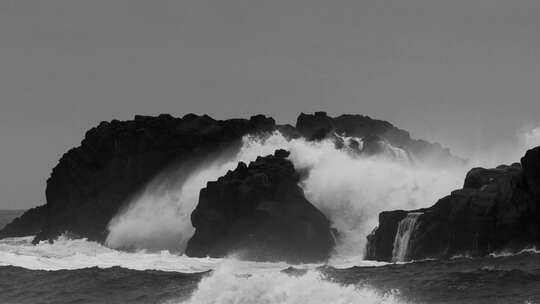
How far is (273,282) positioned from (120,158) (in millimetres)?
55361

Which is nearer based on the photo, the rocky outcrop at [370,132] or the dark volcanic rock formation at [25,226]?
the rocky outcrop at [370,132]

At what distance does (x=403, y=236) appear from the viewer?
47594 millimetres

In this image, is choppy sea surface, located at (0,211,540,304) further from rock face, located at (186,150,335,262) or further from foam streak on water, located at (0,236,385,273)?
rock face, located at (186,150,335,262)

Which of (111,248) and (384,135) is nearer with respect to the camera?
(111,248)

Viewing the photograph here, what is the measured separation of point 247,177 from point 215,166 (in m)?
14.3

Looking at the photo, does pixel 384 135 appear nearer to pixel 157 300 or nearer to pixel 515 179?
pixel 515 179

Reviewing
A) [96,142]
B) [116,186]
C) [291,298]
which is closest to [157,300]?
[291,298]

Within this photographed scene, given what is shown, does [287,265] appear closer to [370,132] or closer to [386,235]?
[386,235]

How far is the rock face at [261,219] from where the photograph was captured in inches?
2121

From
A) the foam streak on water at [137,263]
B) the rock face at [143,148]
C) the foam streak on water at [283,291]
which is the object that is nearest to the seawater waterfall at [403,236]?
the foam streak on water at [137,263]

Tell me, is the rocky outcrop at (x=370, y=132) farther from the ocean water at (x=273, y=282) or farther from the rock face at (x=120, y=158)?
the ocean water at (x=273, y=282)

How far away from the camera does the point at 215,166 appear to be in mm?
71812

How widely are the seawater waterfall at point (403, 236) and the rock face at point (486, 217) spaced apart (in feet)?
1.43

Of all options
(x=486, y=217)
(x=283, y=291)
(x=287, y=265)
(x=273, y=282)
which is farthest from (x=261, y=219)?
(x=283, y=291)
